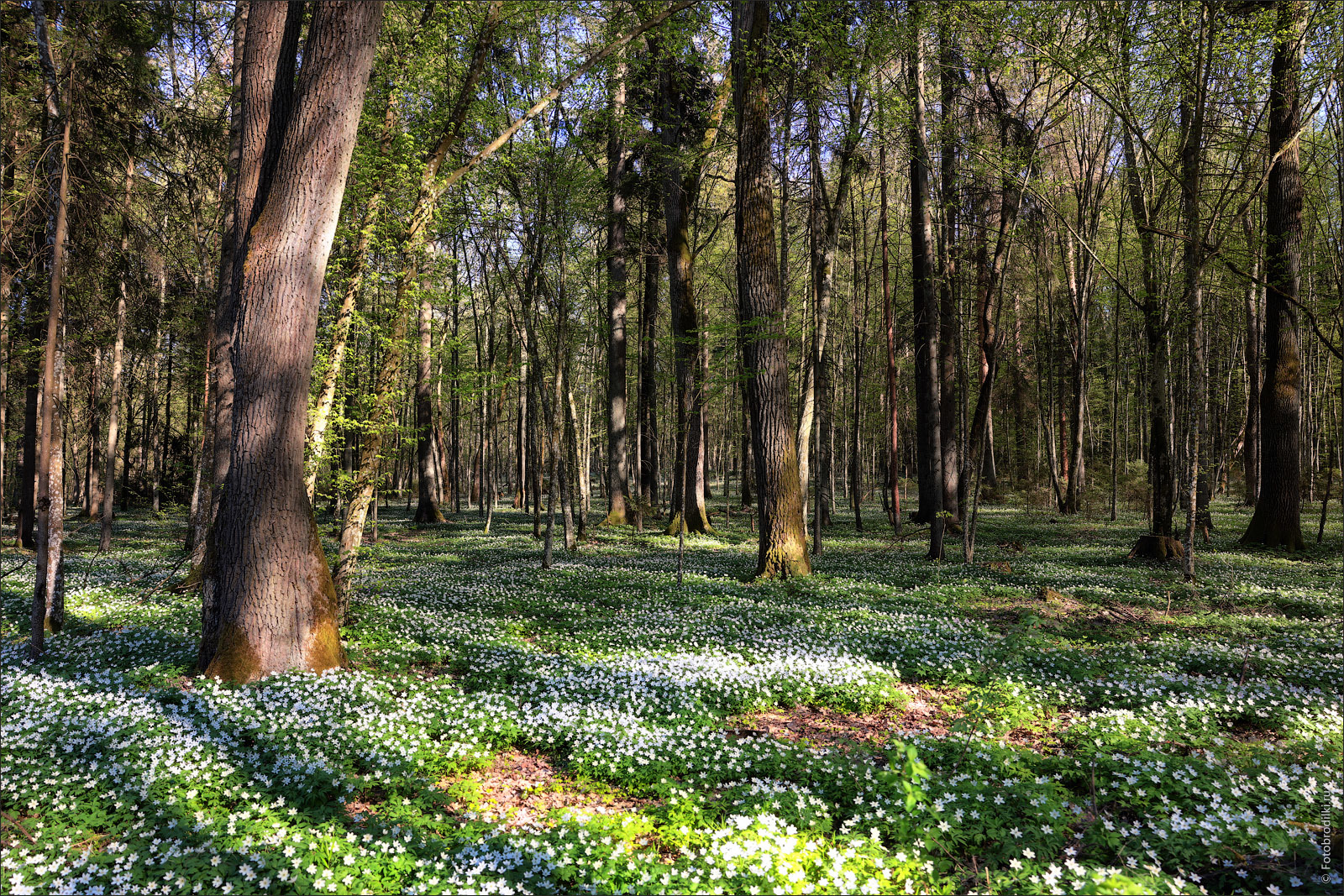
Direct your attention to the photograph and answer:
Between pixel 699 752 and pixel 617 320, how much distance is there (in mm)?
19839

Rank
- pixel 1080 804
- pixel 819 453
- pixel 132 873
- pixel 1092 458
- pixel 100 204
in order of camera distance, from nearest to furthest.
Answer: pixel 132 873 < pixel 1080 804 < pixel 100 204 < pixel 819 453 < pixel 1092 458

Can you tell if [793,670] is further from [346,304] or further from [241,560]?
[346,304]

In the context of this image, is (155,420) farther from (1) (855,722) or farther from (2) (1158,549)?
(2) (1158,549)

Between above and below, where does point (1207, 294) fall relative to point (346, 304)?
above

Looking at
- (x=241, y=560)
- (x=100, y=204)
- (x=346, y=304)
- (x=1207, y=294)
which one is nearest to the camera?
(x=241, y=560)

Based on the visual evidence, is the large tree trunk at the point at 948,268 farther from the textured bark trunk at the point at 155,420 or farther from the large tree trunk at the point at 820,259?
the textured bark trunk at the point at 155,420

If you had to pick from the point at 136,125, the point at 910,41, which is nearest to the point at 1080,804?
the point at 910,41

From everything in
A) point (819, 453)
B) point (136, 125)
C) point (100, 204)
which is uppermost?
point (136, 125)

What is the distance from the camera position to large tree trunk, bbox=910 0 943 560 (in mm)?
13883

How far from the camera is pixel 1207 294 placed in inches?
788

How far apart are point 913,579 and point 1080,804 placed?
8.89 meters

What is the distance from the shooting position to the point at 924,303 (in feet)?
60.2

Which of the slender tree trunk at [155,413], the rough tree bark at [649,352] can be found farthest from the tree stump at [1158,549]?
the slender tree trunk at [155,413]

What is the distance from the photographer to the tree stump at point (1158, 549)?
14422 millimetres
